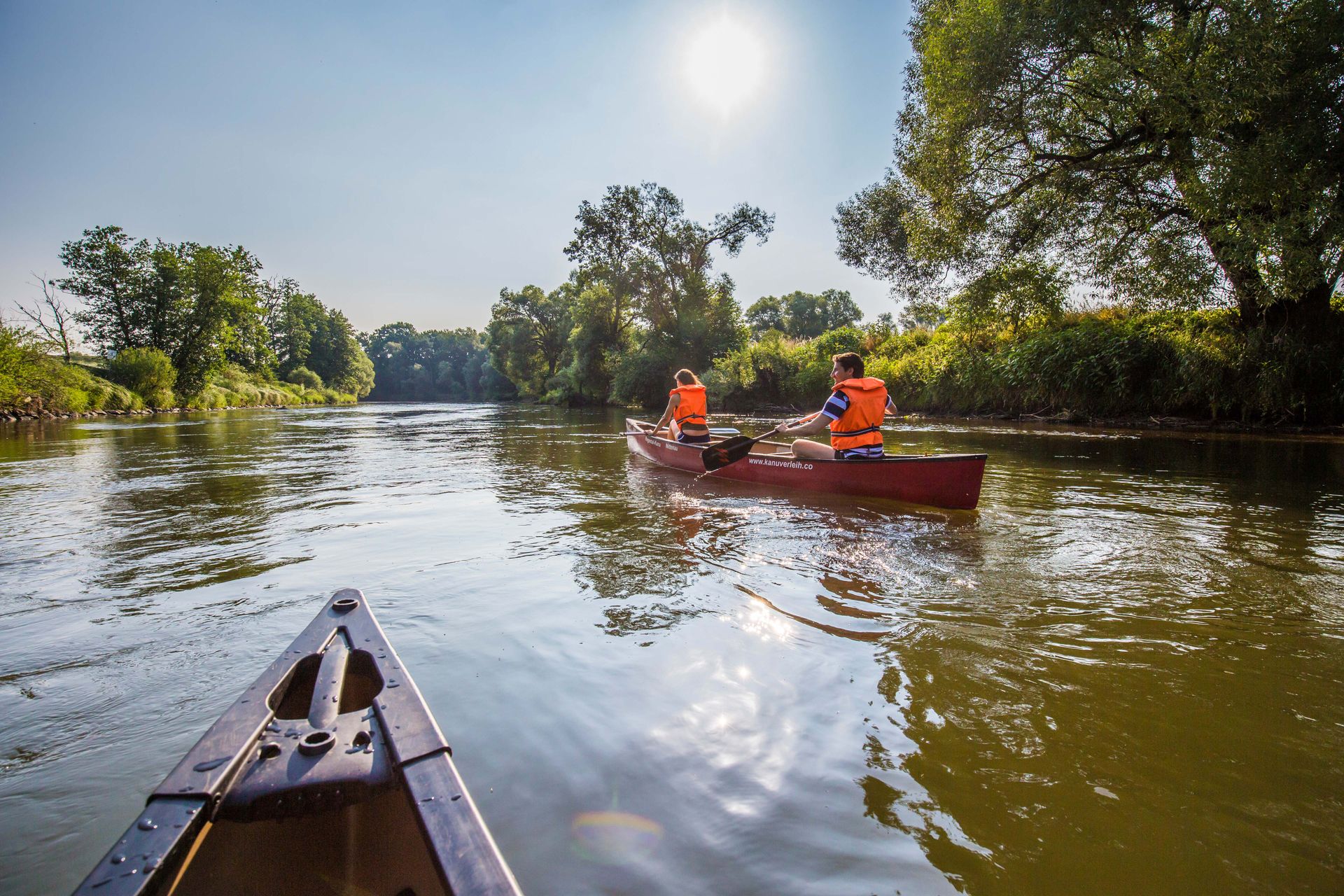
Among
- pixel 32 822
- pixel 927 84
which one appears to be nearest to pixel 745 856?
pixel 32 822

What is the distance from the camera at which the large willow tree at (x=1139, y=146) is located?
995cm

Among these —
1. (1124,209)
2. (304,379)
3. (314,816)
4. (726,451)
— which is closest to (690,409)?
(726,451)

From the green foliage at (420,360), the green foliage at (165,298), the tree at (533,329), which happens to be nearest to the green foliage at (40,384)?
the green foliage at (165,298)

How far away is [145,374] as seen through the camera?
3050 cm

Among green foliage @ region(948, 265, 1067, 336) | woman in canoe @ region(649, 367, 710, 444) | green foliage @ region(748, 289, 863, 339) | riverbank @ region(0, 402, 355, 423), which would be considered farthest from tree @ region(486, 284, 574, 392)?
woman in canoe @ region(649, 367, 710, 444)

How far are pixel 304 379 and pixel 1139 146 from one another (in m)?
61.5

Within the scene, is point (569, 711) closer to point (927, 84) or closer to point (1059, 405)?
point (927, 84)

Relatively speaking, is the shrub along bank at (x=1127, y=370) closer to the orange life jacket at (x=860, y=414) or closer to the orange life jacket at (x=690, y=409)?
the orange life jacket at (x=690, y=409)

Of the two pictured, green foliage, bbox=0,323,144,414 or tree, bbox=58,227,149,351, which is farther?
tree, bbox=58,227,149,351

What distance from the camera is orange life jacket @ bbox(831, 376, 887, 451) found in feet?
23.4

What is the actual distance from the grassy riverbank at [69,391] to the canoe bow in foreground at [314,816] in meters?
30.0

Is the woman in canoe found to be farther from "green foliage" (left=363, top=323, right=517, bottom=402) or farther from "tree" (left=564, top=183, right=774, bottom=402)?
"green foliage" (left=363, top=323, right=517, bottom=402)

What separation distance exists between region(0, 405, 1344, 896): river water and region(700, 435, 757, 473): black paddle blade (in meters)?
1.63

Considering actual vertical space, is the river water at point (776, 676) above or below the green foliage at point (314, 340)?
below
